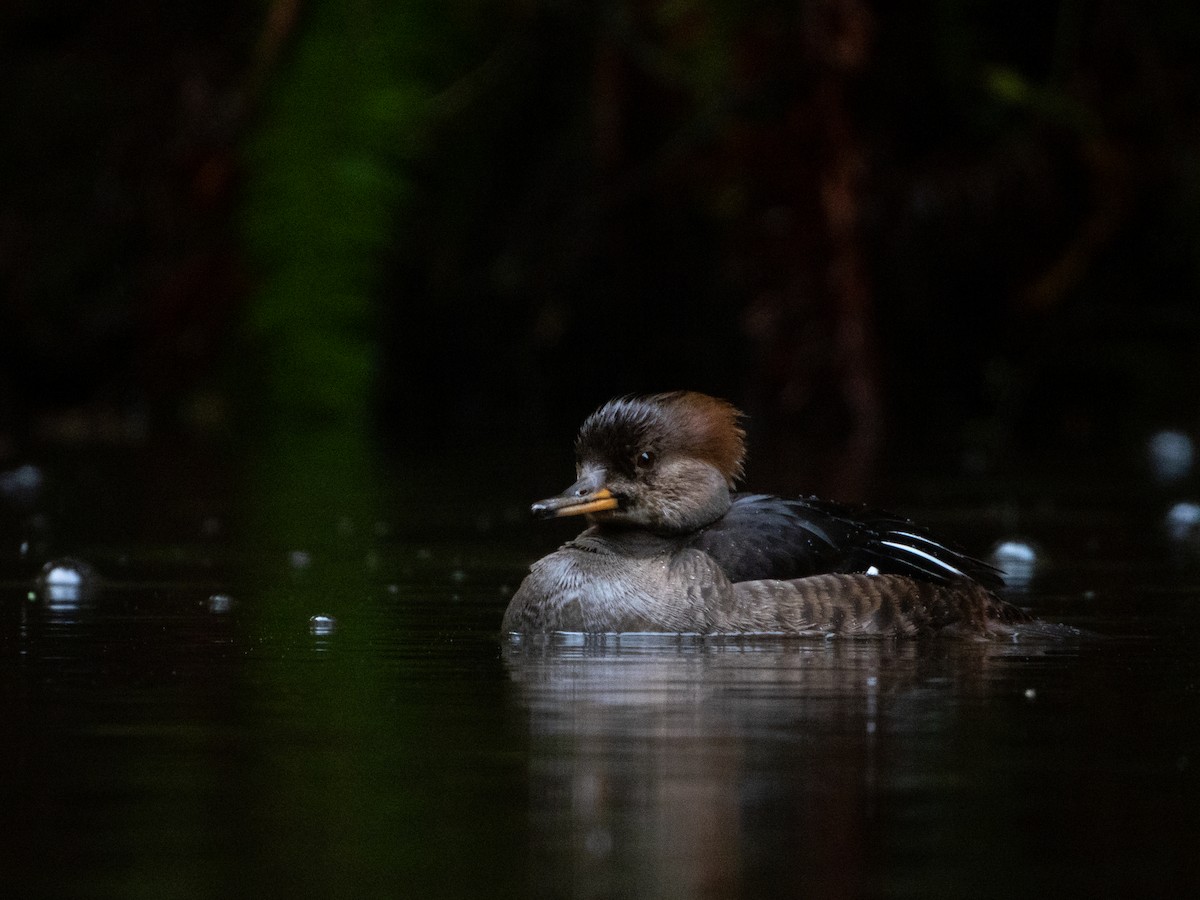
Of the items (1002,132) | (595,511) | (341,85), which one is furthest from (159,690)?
(1002,132)

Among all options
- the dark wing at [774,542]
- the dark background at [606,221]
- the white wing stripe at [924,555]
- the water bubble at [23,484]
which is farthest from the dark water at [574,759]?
the dark background at [606,221]

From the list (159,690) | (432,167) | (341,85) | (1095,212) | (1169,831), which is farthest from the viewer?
(432,167)

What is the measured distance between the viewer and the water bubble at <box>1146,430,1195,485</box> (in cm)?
1473

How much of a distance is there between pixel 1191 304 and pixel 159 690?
579 inches

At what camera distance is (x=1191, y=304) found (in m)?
19.3

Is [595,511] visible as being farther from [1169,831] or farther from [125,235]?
[125,235]

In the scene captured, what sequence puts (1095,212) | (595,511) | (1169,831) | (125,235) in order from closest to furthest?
(1169,831) < (595,511) < (1095,212) < (125,235)

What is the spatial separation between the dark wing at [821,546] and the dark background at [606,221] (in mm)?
6851

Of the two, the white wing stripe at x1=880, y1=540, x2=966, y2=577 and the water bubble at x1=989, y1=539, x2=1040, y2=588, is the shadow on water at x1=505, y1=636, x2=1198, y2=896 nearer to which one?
the white wing stripe at x1=880, y1=540, x2=966, y2=577

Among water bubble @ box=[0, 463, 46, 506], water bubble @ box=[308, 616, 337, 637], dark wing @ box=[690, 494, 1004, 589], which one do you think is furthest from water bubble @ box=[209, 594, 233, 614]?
water bubble @ box=[0, 463, 46, 506]

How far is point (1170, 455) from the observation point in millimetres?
16812

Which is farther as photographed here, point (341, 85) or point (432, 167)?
point (432, 167)

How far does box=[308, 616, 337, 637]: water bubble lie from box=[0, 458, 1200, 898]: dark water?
2 centimetres

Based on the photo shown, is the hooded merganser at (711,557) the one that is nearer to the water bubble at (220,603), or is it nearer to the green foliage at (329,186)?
the water bubble at (220,603)
